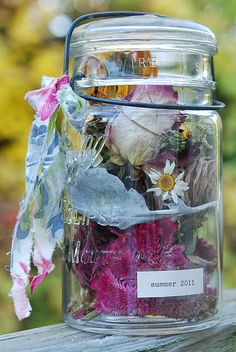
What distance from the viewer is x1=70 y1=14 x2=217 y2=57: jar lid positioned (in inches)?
38.6

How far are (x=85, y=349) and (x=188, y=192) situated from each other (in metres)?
0.22

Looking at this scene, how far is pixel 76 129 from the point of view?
987mm

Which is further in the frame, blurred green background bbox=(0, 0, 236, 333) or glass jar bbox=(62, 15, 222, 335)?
blurred green background bbox=(0, 0, 236, 333)

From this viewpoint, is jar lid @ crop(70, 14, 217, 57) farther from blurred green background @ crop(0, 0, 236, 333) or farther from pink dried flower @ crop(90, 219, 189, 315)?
blurred green background @ crop(0, 0, 236, 333)

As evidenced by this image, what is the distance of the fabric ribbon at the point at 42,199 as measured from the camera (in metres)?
0.95

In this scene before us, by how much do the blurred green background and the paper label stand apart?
2.74 feet

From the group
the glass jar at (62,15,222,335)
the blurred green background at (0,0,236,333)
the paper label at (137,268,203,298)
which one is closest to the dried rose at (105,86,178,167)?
the glass jar at (62,15,222,335)

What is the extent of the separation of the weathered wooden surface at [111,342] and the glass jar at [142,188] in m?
0.01

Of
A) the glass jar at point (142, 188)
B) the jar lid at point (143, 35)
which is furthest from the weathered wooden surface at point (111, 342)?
the jar lid at point (143, 35)

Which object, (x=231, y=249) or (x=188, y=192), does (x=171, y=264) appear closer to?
(x=188, y=192)

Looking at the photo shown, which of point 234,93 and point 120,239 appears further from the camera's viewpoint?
point 234,93

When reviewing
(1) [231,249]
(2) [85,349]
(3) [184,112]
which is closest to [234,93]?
(1) [231,249]

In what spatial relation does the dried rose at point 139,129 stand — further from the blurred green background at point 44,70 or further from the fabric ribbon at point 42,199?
the blurred green background at point 44,70

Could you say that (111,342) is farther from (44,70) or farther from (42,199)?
(44,70)
